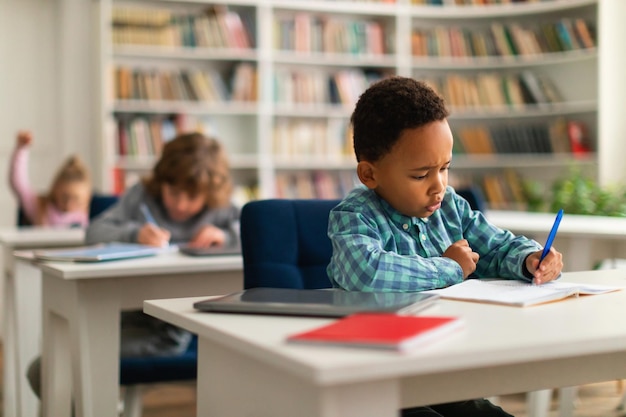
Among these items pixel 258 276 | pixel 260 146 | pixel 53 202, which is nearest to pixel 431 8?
pixel 260 146

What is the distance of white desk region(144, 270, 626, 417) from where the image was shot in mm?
866

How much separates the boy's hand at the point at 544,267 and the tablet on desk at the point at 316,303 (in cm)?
29

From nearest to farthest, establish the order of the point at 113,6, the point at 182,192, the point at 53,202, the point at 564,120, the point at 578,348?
1. the point at 578,348
2. the point at 182,192
3. the point at 53,202
4. the point at 113,6
5. the point at 564,120

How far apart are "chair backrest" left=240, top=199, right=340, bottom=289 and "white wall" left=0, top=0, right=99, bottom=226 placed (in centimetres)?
374

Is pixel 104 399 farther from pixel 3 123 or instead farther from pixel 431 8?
pixel 431 8

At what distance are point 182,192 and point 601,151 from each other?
3285 millimetres

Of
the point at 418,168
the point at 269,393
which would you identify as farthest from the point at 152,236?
the point at 269,393

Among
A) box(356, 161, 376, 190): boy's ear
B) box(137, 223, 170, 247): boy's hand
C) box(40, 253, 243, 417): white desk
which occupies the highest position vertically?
box(356, 161, 376, 190): boy's ear

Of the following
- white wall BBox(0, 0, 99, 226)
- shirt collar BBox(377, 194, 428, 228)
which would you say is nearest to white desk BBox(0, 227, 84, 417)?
shirt collar BBox(377, 194, 428, 228)

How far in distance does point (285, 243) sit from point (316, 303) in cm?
83

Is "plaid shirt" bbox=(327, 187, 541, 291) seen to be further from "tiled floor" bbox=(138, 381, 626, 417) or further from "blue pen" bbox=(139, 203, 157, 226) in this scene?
"tiled floor" bbox=(138, 381, 626, 417)

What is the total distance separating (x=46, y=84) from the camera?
5.62 meters

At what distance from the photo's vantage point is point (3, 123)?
5.52m

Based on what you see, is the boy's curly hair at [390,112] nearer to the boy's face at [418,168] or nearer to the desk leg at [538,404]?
the boy's face at [418,168]
